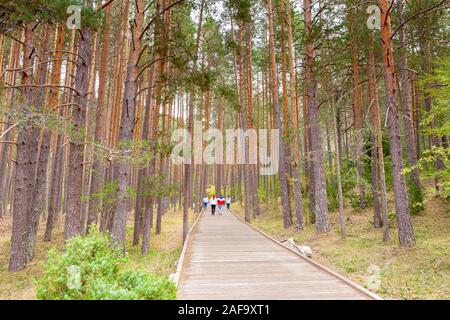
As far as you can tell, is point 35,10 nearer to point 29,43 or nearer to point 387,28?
point 29,43

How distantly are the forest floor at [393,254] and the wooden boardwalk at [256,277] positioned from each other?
36.6 inches

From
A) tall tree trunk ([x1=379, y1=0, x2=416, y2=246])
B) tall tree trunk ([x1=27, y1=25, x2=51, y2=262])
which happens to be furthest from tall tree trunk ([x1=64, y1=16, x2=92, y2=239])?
tall tree trunk ([x1=379, y1=0, x2=416, y2=246])

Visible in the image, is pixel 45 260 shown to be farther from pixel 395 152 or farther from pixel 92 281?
pixel 395 152

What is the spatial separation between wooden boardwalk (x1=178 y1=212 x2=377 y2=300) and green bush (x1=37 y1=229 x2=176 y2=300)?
143 cm

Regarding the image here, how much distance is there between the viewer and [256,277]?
698 cm

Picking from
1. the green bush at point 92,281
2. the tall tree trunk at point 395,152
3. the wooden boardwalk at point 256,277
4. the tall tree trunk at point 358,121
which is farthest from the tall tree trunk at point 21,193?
the tall tree trunk at point 395,152

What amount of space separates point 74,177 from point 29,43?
4961 mm

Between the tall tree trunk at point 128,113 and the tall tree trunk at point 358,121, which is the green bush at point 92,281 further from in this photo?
the tall tree trunk at point 358,121

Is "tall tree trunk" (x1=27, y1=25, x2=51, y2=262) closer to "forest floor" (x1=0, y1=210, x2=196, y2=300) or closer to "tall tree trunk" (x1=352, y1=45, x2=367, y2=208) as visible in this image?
"forest floor" (x1=0, y1=210, x2=196, y2=300)

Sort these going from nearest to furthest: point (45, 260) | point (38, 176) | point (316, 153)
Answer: point (45, 260) < point (38, 176) < point (316, 153)

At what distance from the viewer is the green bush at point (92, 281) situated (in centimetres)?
386

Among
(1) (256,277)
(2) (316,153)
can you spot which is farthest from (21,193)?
(2) (316,153)

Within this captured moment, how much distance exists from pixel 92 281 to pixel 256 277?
12.9ft

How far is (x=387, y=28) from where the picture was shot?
9883 mm
